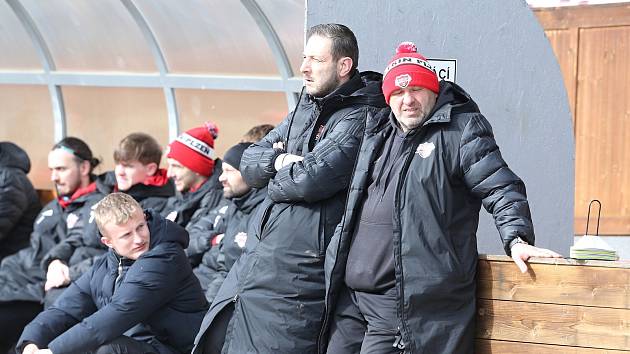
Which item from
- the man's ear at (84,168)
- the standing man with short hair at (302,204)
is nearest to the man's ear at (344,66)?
the standing man with short hair at (302,204)

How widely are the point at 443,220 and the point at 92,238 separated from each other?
12.3ft

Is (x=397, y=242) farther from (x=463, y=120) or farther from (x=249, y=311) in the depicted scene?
(x=249, y=311)

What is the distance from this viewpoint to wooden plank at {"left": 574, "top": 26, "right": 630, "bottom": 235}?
9398mm

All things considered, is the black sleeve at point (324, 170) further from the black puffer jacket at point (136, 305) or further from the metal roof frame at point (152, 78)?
the metal roof frame at point (152, 78)

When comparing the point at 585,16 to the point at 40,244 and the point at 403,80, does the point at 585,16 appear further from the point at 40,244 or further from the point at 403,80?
Answer: the point at 403,80

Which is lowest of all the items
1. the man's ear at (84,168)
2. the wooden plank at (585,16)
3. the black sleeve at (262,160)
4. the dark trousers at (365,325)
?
the dark trousers at (365,325)

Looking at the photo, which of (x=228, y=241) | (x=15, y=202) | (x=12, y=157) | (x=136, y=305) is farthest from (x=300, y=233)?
(x=12, y=157)

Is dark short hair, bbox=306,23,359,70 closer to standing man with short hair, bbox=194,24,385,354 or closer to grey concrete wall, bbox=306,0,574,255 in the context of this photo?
standing man with short hair, bbox=194,24,385,354

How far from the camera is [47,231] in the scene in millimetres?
7742

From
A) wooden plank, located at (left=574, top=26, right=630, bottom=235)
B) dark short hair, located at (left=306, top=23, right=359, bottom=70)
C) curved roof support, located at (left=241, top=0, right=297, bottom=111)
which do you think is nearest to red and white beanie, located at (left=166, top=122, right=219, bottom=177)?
curved roof support, located at (left=241, top=0, right=297, bottom=111)

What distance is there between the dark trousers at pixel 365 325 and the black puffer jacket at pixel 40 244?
3.44 m

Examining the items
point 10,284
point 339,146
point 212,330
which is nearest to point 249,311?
point 212,330

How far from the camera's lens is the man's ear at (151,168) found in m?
7.48

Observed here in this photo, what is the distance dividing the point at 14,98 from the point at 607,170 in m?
5.09
